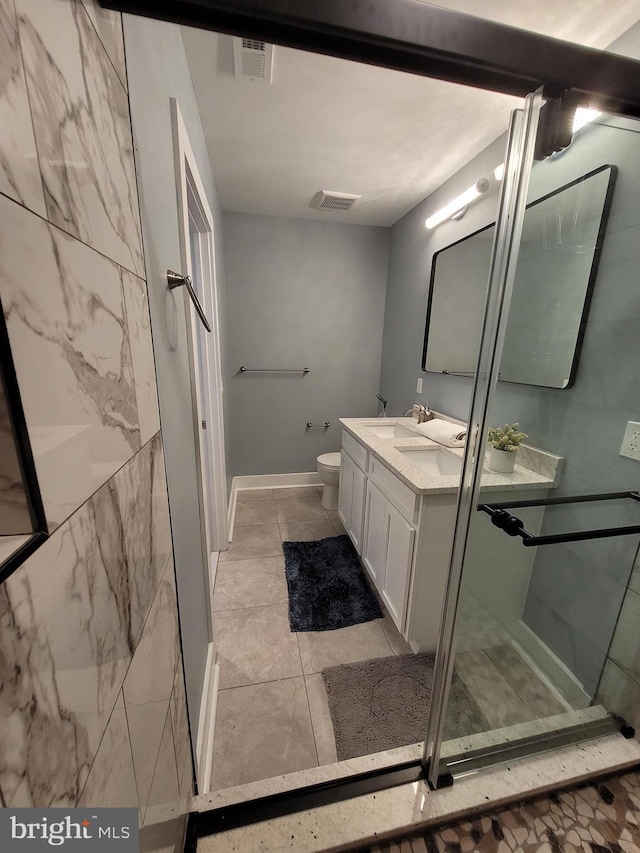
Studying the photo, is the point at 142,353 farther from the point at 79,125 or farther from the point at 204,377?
the point at 204,377

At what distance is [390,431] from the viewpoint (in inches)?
95.0

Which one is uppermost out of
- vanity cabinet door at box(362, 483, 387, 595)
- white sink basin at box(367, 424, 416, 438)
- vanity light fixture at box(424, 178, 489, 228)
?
vanity light fixture at box(424, 178, 489, 228)

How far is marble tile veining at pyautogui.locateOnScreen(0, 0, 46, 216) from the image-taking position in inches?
11.6

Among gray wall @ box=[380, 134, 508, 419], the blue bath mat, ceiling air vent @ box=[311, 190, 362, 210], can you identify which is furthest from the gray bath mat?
ceiling air vent @ box=[311, 190, 362, 210]

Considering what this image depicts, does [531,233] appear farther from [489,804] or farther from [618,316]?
[489,804]

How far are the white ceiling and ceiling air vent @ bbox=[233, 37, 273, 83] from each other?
29 mm

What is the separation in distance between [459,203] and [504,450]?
4.87ft

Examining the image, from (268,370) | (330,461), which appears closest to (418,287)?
(268,370)

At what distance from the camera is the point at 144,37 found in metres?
0.73

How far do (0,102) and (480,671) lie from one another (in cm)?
191

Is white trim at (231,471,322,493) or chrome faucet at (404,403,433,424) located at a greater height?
chrome faucet at (404,403,433,424)

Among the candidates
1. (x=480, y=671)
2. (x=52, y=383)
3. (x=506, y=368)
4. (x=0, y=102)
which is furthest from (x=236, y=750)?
(x=506, y=368)

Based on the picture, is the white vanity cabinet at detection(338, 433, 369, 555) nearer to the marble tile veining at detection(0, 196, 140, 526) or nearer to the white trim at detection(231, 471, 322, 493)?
the white trim at detection(231, 471, 322, 493)

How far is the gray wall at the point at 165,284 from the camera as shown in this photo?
705mm
